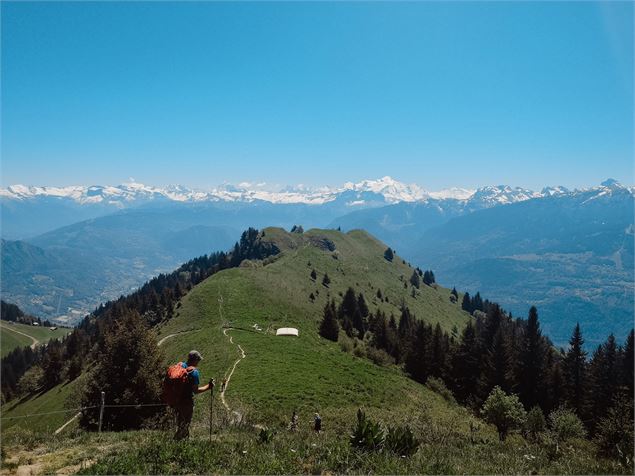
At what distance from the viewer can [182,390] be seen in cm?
1336

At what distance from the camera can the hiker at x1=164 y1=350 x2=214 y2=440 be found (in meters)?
13.3

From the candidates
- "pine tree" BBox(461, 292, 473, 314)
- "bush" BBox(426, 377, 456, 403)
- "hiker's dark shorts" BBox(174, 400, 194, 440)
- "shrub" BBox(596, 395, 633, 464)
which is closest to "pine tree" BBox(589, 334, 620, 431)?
"bush" BBox(426, 377, 456, 403)

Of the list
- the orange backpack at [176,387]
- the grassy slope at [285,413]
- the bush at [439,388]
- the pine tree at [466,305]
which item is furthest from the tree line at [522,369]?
the pine tree at [466,305]

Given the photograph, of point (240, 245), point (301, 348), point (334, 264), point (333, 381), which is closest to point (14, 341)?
point (240, 245)

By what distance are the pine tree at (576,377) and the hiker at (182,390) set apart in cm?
6922

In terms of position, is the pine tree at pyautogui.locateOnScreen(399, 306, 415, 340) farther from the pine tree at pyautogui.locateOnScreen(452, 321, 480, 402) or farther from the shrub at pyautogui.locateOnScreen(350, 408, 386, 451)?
the shrub at pyautogui.locateOnScreen(350, 408, 386, 451)

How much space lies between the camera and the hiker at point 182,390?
13305mm

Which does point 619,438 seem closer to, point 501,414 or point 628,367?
point 501,414

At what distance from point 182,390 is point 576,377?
251 feet

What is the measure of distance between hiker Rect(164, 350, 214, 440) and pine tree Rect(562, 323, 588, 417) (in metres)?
69.2

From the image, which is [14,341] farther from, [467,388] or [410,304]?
[467,388]

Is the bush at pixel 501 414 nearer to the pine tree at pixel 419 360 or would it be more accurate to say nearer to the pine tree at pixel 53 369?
the pine tree at pixel 419 360

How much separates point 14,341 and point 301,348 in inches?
7643

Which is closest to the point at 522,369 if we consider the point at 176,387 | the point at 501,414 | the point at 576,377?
the point at 576,377
